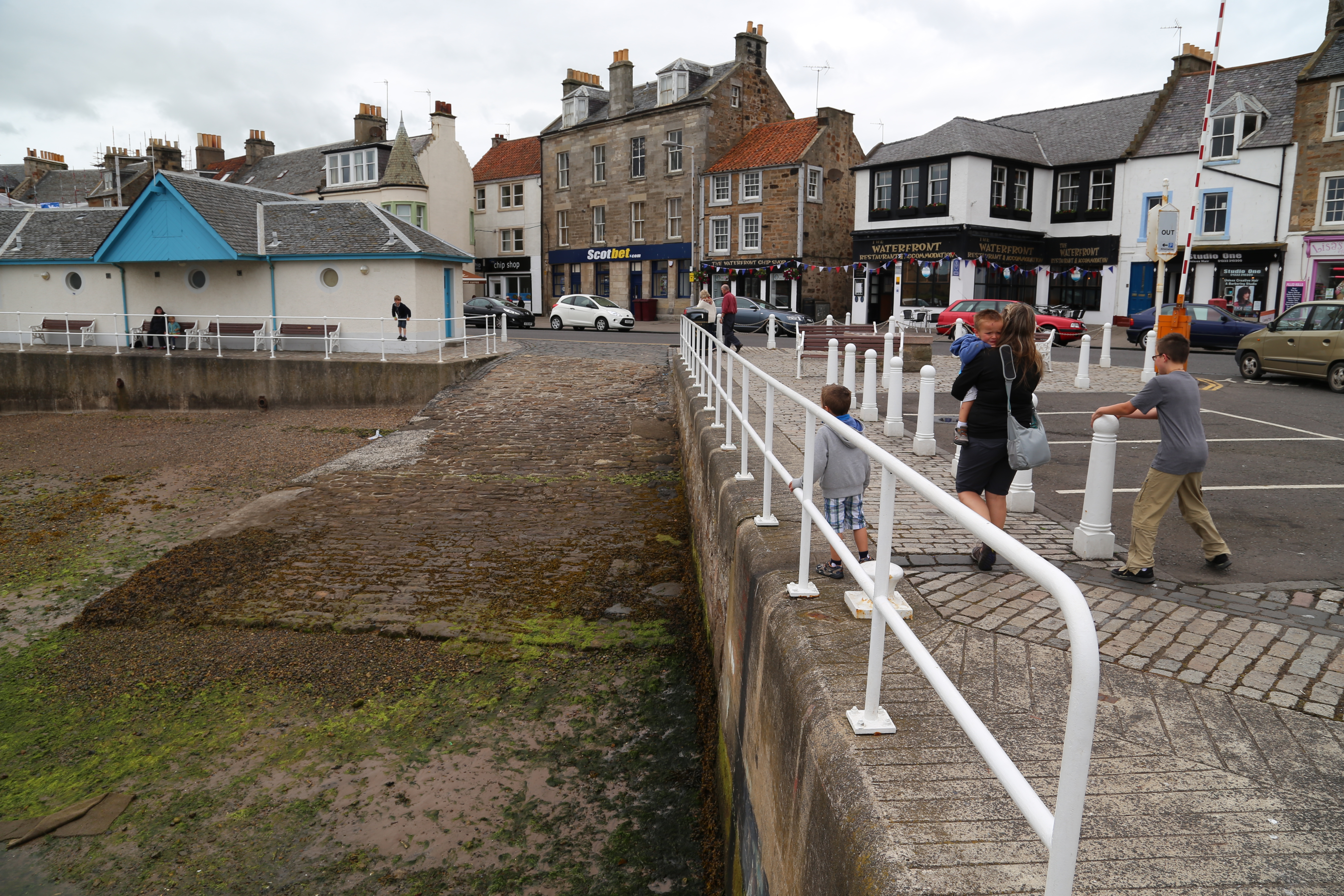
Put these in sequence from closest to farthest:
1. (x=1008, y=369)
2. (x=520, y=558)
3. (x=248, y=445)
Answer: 1. (x=1008, y=369)
2. (x=520, y=558)
3. (x=248, y=445)

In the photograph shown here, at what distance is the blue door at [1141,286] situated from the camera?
3391 centimetres

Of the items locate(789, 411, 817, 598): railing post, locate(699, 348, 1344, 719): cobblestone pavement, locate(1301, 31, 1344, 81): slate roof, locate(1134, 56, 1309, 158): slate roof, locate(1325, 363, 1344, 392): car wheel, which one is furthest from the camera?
locate(1134, 56, 1309, 158): slate roof

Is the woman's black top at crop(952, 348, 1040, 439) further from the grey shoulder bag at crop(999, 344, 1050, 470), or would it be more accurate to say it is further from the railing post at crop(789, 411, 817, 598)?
the railing post at crop(789, 411, 817, 598)

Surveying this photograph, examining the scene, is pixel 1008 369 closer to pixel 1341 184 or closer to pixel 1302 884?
pixel 1302 884

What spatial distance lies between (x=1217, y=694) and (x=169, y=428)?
866 inches

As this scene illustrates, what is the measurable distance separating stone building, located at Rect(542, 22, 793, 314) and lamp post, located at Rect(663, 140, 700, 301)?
5 centimetres

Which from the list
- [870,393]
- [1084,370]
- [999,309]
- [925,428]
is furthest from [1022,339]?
[999,309]

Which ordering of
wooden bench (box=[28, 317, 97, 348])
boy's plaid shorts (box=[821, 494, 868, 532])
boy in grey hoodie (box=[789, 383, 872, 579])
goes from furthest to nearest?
1. wooden bench (box=[28, 317, 97, 348])
2. boy's plaid shorts (box=[821, 494, 868, 532])
3. boy in grey hoodie (box=[789, 383, 872, 579])

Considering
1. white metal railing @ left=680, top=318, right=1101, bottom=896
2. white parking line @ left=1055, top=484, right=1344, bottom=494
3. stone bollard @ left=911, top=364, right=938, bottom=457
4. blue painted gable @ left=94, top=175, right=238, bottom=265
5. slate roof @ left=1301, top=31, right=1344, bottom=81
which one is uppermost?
slate roof @ left=1301, top=31, right=1344, bottom=81

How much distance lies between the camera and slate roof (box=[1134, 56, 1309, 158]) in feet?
100

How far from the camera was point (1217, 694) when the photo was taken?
11.9ft

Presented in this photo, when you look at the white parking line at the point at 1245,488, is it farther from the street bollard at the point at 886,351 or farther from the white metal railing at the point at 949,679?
the street bollard at the point at 886,351

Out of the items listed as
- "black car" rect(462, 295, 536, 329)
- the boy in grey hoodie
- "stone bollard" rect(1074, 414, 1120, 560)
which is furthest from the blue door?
the boy in grey hoodie

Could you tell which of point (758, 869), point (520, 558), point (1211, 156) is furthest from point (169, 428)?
point (1211, 156)
